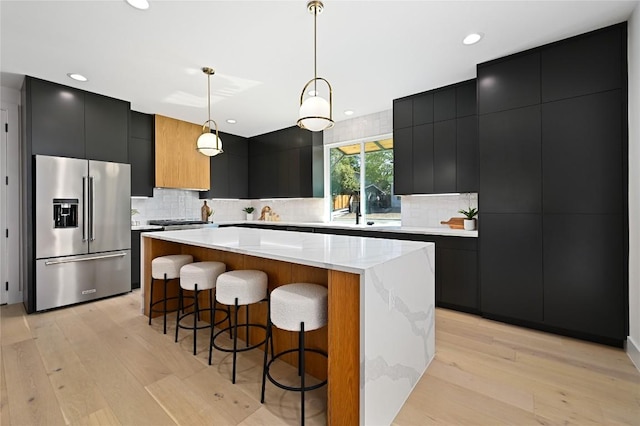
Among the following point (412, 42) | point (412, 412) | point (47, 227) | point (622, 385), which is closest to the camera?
point (412, 412)

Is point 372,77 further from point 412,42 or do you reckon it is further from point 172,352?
point 172,352

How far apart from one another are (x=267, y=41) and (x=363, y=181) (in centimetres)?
280

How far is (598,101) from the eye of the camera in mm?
2439

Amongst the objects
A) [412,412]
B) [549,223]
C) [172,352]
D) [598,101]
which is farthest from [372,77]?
[172,352]

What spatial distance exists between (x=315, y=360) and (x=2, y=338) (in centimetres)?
287

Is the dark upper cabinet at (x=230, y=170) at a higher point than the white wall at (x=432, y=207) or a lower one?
higher

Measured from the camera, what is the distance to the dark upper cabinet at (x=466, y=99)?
333cm

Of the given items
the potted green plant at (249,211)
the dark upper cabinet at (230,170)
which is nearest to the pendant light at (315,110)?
the dark upper cabinet at (230,170)

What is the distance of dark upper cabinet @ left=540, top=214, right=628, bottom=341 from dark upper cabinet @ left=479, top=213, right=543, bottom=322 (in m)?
0.08

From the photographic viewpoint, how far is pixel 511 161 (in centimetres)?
285

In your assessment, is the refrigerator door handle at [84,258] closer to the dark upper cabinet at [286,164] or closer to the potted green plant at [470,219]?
the dark upper cabinet at [286,164]

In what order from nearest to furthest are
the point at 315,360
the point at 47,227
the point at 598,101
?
the point at 315,360 < the point at 598,101 < the point at 47,227

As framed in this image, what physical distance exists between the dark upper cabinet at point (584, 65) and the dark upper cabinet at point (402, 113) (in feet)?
4.75

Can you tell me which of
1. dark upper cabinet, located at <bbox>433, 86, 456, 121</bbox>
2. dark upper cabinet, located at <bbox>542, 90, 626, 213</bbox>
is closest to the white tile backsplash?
dark upper cabinet, located at <bbox>433, 86, 456, 121</bbox>
